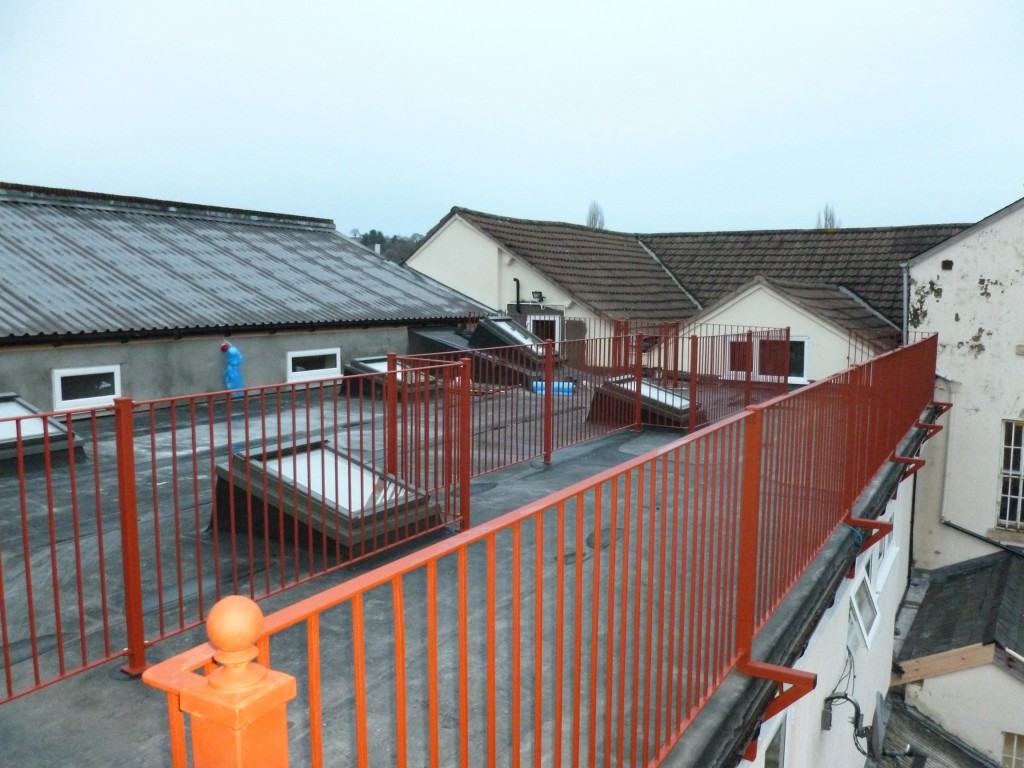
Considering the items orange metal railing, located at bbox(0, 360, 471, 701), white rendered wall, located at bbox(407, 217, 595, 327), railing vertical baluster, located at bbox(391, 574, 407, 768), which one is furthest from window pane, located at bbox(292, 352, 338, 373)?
railing vertical baluster, located at bbox(391, 574, 407, 768)

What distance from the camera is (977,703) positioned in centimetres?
1313

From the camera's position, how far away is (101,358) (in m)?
12.5

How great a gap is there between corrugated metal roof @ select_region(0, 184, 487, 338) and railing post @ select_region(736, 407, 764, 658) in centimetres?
1045

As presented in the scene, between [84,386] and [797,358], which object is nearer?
[84,386]

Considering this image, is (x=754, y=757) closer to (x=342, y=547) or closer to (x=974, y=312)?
(x=342, y=547)

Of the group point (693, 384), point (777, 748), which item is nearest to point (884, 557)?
point (693, 384)

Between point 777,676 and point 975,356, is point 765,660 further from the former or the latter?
point 975,356

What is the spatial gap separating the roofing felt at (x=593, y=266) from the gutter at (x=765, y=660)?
1630 cm

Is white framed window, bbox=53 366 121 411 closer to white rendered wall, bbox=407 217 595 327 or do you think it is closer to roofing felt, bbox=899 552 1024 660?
white rendered wall, bbox=407 217 595 327

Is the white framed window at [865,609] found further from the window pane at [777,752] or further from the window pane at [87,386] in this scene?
the window pane at [87,386]

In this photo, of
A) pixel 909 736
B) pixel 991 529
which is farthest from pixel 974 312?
pixel 909 736

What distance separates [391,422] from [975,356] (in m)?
14.7

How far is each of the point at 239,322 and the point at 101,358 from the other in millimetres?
2318

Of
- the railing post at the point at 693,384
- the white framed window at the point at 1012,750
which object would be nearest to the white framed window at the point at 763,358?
the railing post at the point at 693,384
